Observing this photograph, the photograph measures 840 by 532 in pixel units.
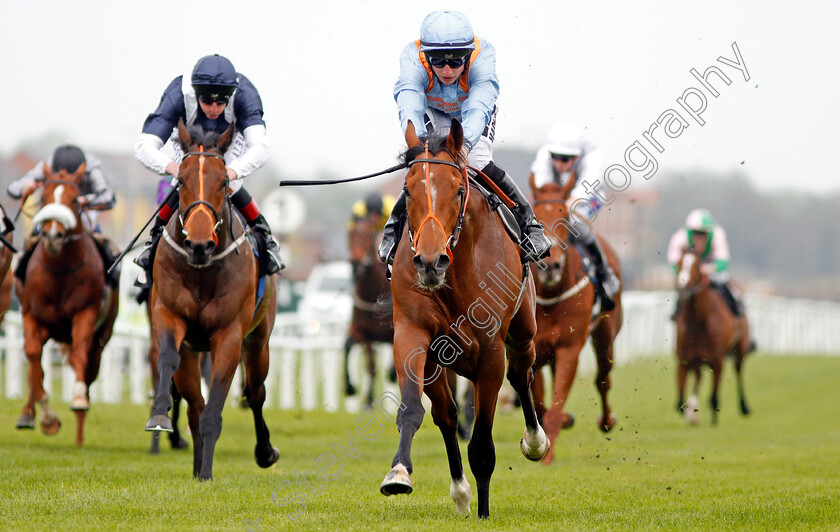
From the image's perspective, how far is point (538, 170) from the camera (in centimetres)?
1001

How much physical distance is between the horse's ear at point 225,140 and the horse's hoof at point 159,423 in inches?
76.1

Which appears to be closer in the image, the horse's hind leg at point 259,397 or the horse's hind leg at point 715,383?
the horse's hind leg at point 259,397

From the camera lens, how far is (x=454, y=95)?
6840mm

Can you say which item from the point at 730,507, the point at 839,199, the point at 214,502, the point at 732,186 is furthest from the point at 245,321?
the point at 839,199

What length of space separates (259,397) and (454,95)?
316 centimetres

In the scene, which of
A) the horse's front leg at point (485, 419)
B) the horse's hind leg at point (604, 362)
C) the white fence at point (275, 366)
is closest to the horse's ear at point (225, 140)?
the horse's front leg at point (485, 419)

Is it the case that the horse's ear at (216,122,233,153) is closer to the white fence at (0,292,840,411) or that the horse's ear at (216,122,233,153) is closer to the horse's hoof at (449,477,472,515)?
the horse's hoof at (449,477,472,515)

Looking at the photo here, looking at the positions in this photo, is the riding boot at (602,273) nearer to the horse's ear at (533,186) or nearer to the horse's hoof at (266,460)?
the horse's ear at (533,186)

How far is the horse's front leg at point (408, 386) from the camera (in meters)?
5.37

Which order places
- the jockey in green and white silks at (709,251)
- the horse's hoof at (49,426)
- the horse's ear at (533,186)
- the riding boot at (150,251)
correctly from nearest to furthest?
the riding boot at (150,251) < the horse's ear at (533,186) < the horse's hoof at (49,426) < the jockey in green and white silks at (709,251)

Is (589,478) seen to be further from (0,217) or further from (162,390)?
(0,217)

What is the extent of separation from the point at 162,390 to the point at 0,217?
3.23 m

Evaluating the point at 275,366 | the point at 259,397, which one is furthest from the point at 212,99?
the point at 275,366

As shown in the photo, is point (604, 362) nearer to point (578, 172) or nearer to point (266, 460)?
point (578, 172)
